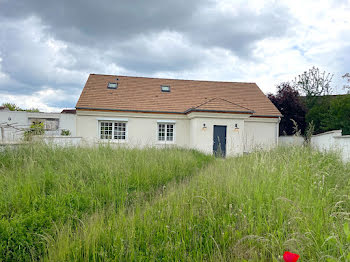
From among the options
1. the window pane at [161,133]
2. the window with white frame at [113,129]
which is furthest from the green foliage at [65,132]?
the window pane at [161,133]

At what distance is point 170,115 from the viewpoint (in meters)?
16.1

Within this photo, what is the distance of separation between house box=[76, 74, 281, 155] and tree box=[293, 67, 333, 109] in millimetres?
15136

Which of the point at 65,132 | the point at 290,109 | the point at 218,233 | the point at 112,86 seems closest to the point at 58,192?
the point at 218,233

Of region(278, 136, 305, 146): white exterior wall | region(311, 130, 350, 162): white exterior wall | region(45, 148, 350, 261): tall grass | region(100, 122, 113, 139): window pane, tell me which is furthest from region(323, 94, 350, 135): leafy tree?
region(100, 122, 113, 139): window pane

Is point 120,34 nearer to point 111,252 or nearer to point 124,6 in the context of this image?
point 124,6

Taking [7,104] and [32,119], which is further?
[7,104]

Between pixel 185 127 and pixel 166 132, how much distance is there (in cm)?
149

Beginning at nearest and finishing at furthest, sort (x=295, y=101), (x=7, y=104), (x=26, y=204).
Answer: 1. (x=26, y=204)
2. (x=295, y=101)
3. (x=7, y=104)

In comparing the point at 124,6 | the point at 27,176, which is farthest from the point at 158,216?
the point at 124,6

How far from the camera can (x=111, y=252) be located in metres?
2.56

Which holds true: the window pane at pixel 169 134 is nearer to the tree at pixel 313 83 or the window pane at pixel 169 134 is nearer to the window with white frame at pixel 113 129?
the window with white frame at pixel 113 129

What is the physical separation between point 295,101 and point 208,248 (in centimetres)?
2257

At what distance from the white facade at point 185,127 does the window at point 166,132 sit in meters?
0.28

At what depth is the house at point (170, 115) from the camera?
47.3 ft
